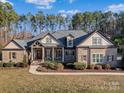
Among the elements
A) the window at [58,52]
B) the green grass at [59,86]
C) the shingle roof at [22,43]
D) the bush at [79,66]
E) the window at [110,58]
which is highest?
the shingle roof at [22,43]

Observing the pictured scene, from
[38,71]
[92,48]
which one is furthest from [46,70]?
[92,48]

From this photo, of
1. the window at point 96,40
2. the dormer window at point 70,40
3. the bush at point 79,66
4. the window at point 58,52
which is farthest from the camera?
the window at point 58,52

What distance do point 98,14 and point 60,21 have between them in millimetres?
14512

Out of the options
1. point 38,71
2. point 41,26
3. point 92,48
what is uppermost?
point 41,26

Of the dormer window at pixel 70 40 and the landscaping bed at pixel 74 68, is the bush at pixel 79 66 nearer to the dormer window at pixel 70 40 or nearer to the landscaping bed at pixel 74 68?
the landscaping bed at pixel 74 68

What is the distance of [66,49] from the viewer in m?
47.2

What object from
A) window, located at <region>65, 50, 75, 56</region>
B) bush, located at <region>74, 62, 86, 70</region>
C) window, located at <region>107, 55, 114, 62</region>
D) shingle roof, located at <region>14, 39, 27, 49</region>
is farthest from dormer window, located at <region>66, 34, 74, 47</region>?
shingle roof, located at <region>14, 39, 27, 49</region>

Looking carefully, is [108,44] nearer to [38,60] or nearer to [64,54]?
[64,54]

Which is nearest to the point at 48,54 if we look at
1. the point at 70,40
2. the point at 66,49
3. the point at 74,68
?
the point at 66,49

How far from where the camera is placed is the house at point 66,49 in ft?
143

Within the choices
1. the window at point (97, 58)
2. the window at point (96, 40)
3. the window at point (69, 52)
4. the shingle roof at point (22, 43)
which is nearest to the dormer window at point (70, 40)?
the window at point (69, 52)

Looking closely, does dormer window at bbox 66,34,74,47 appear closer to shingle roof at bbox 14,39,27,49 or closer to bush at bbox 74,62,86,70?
bush at bbox 74,62,86,70

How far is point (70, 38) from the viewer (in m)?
46.8

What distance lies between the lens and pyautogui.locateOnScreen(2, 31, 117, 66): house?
4369 cm
